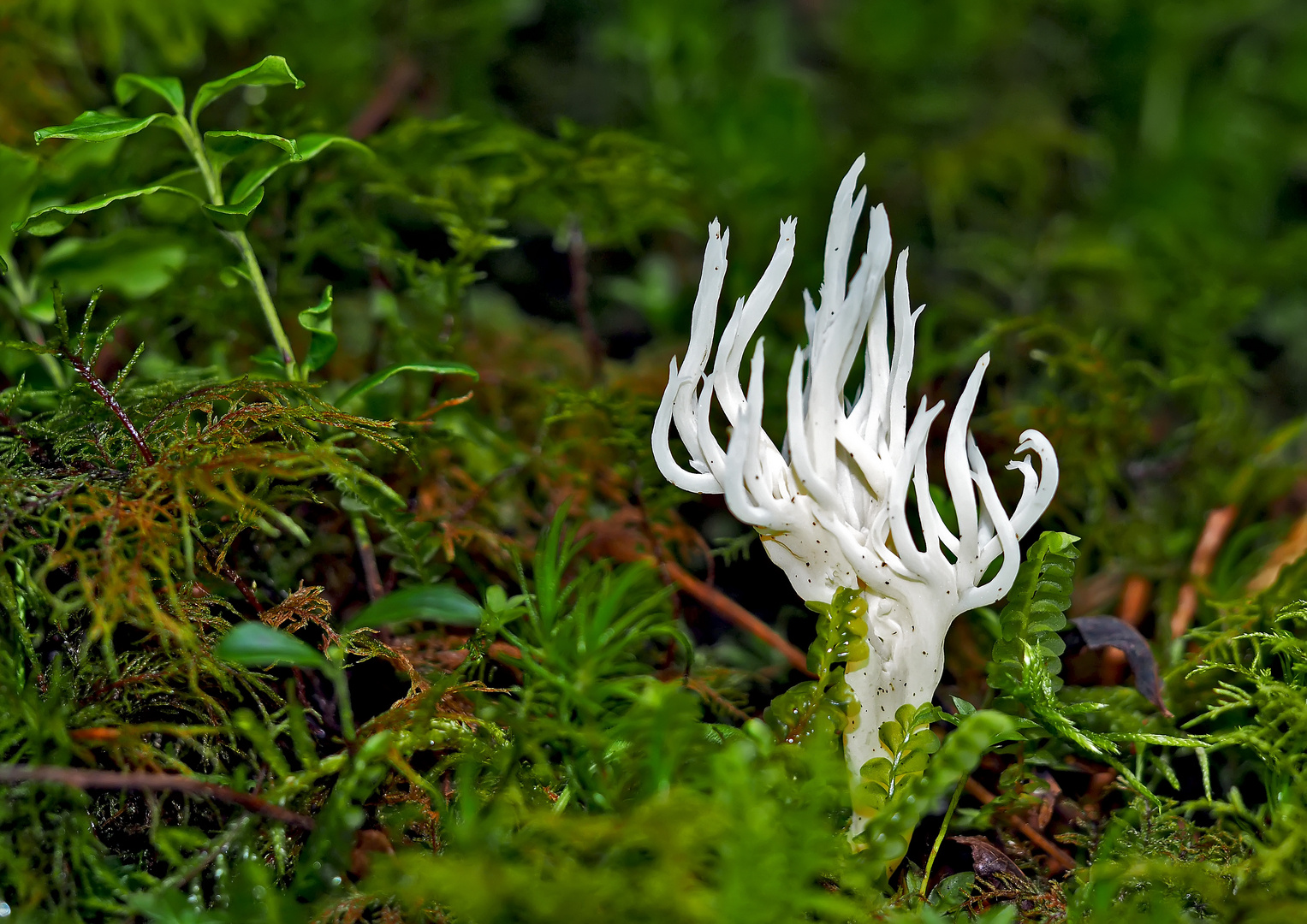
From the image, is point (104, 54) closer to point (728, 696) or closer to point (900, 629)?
point (728, 696)

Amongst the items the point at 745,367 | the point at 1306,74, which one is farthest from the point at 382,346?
the point at 1306,74

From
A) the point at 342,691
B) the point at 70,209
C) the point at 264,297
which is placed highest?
the point at 70,209

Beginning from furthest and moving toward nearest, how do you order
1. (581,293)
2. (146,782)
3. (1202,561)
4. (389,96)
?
(389,96)
(581,293)
(1202,561)
(146,782)

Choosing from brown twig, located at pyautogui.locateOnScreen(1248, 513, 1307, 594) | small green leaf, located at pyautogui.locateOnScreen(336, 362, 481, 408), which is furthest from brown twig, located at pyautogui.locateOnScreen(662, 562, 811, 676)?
brown twig, located at pyautogui.locateOnScreen(1248, 513, 1307, 594)

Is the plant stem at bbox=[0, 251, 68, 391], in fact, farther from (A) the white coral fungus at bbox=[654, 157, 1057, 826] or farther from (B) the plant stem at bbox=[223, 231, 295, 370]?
(A) the white coral fungus at bbox=[654, 157, 1057, 826]

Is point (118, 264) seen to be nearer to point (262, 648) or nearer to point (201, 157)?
point (201, 157)

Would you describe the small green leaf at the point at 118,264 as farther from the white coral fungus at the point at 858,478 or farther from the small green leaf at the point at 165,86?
the white coral fungus at the point at 858,478

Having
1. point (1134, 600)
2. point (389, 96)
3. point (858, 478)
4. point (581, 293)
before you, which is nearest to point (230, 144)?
point (581, 293)
